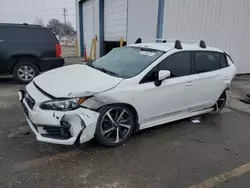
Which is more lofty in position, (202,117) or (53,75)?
(53,75)

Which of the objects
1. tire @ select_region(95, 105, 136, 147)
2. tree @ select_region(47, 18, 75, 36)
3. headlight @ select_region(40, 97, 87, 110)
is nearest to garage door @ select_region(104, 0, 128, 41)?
tire @ select_region(95, 105, 136, 147)

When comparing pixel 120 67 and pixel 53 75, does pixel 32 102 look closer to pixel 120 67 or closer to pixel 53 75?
pixel 53 75

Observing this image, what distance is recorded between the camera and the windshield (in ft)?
11.6

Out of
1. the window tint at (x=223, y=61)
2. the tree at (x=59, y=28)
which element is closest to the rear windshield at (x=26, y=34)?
the window tint at (x=223, y=61)

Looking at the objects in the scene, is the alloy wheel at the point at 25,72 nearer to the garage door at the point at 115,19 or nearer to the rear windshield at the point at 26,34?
the rear windshield at the point at 26,34

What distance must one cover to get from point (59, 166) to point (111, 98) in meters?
1.10

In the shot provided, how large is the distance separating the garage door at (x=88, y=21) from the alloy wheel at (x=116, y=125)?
503 inches

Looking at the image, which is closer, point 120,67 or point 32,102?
point 32,102

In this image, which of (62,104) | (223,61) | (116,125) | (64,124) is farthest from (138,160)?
(223,61)

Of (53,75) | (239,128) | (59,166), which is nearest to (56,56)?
(53,75)

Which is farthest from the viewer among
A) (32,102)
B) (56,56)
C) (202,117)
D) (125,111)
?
(56,56)

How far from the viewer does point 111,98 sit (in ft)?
9.93

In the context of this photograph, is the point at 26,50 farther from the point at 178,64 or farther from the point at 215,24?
the point at 215,24

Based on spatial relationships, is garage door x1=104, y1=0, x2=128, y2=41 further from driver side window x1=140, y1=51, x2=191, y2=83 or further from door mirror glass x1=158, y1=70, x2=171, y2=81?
door mirror glass x1=158, y1=70, x2=171, y2=81
